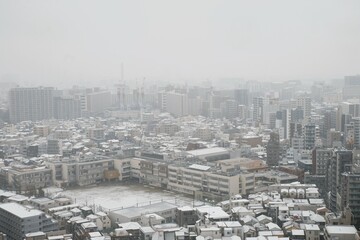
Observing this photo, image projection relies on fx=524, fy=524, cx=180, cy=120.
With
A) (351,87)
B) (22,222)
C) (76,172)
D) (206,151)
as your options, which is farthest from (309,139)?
(351,87)

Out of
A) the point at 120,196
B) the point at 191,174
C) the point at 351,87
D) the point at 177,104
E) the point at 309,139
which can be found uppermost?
the point at 351,87

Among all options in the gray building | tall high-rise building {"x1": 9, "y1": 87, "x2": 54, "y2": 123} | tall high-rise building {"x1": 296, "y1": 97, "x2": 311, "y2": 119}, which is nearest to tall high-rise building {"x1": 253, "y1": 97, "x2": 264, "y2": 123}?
tall high-rise building {"x1": 296, "y1": 97, "x2": 311, "y2": 119}

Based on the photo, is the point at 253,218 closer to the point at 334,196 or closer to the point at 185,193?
the point at 334,196

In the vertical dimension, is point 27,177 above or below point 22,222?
below

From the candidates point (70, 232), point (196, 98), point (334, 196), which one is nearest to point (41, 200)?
point (70, 232)

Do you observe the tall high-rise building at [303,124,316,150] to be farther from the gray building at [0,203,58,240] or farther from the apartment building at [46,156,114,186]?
the gray building at [0,203,58,240]

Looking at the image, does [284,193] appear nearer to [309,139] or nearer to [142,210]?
[142,210]

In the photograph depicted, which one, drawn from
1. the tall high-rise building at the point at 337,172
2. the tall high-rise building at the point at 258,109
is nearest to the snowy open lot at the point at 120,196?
the tall high-rise building at the point at 337,172
